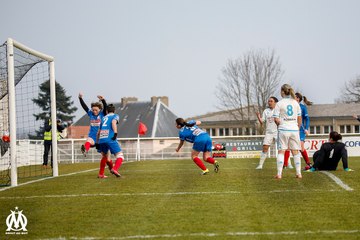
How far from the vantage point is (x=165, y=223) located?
756cm

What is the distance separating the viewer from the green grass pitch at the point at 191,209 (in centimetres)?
699

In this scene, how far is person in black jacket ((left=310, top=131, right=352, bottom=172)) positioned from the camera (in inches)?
611

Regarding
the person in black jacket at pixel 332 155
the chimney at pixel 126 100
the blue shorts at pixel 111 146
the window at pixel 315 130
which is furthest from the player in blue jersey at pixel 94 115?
the chimney at pixel 126 100

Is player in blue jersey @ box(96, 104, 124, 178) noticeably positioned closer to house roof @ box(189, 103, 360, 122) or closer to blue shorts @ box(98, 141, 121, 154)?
blue shorts @ box(98, 141, 121, 154)

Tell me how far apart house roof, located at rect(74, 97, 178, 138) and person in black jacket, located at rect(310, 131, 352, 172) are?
7715cm

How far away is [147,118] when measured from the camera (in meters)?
96.5

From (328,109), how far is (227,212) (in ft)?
294

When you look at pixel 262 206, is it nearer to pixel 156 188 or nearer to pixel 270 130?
pixel 156 188

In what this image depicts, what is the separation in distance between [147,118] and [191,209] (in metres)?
88.0

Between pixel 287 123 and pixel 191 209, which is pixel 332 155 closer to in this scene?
pixel 287 123

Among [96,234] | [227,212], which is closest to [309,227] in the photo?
[227,212]

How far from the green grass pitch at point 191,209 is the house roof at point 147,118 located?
265 ft

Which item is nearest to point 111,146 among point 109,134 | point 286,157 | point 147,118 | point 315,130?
point 109,134

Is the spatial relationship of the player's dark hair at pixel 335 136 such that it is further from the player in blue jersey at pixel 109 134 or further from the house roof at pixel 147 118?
the house roof at pixel 147 118
